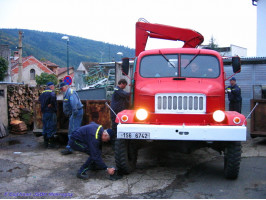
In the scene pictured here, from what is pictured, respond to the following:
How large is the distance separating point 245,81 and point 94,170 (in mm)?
10547

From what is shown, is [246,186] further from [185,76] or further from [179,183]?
[185,76]

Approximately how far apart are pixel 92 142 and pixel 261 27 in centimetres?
Answer: 2464

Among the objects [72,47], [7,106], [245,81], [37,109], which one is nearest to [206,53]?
[37,109]

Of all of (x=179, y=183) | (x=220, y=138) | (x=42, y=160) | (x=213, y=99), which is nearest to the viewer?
(x=220, y=138)

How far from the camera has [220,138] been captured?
4.61m

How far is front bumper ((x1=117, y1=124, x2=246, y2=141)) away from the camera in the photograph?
181 inches

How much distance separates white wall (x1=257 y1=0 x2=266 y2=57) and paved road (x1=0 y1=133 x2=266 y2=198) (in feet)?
65.5

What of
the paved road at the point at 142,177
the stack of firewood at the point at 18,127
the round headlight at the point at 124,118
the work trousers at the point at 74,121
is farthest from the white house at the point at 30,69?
the round headlight at the point at 124,118

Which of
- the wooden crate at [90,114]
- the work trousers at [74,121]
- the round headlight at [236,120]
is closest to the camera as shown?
the round headlight at [236,120]

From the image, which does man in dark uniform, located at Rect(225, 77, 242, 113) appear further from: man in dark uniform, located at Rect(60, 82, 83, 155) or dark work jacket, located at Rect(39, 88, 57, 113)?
dark work jacket, located at Rect(39, 88, 57, 113)

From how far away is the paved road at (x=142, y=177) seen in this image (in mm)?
4504

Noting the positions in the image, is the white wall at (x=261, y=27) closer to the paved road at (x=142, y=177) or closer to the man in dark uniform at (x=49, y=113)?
the paved road at (x=142, y=177)

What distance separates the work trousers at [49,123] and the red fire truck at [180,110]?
2514 millimetres

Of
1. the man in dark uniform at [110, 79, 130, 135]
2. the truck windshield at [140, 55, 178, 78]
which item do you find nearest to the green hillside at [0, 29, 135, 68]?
the man in dark uniform at [110, 79, 130, 135]
